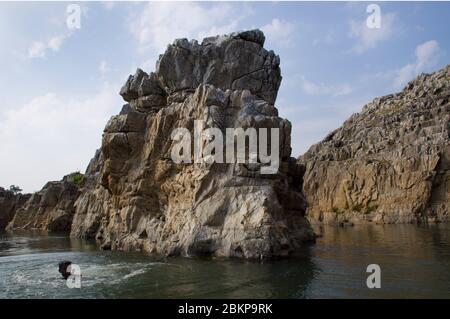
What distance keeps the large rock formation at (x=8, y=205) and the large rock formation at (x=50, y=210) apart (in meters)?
11.9

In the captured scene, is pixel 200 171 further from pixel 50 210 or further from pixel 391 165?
pixel 50 210

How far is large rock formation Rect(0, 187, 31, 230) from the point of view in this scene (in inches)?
5022

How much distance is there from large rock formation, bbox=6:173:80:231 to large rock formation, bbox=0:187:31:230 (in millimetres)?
11930

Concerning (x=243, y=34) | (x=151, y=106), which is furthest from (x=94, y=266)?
(x=243, y=34)

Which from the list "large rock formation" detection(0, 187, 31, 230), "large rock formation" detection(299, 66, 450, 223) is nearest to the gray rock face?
"large rock formation" detection(299, 66, 450, 223)

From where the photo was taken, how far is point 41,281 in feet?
90.1

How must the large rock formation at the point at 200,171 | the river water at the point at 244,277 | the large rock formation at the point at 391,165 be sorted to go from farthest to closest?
the large rock formation at the point at 391,165 < the large rock formation at the point at 200,171 < the river water at the point at 244,277

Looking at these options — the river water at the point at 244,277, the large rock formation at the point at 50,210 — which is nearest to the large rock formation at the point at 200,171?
the river water at the point at 244,277

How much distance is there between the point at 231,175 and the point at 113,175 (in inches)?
739

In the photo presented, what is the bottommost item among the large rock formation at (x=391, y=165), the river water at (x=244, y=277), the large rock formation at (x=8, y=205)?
the river water at (x=244, y=277)

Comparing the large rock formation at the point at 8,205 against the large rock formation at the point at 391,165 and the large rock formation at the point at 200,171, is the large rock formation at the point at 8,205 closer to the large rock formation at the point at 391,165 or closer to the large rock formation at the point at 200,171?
the large rock formation at the point at 200,171

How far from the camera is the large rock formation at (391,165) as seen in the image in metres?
91.3

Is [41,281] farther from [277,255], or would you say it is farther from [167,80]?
[167,80]

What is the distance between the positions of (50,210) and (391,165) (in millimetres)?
86780
